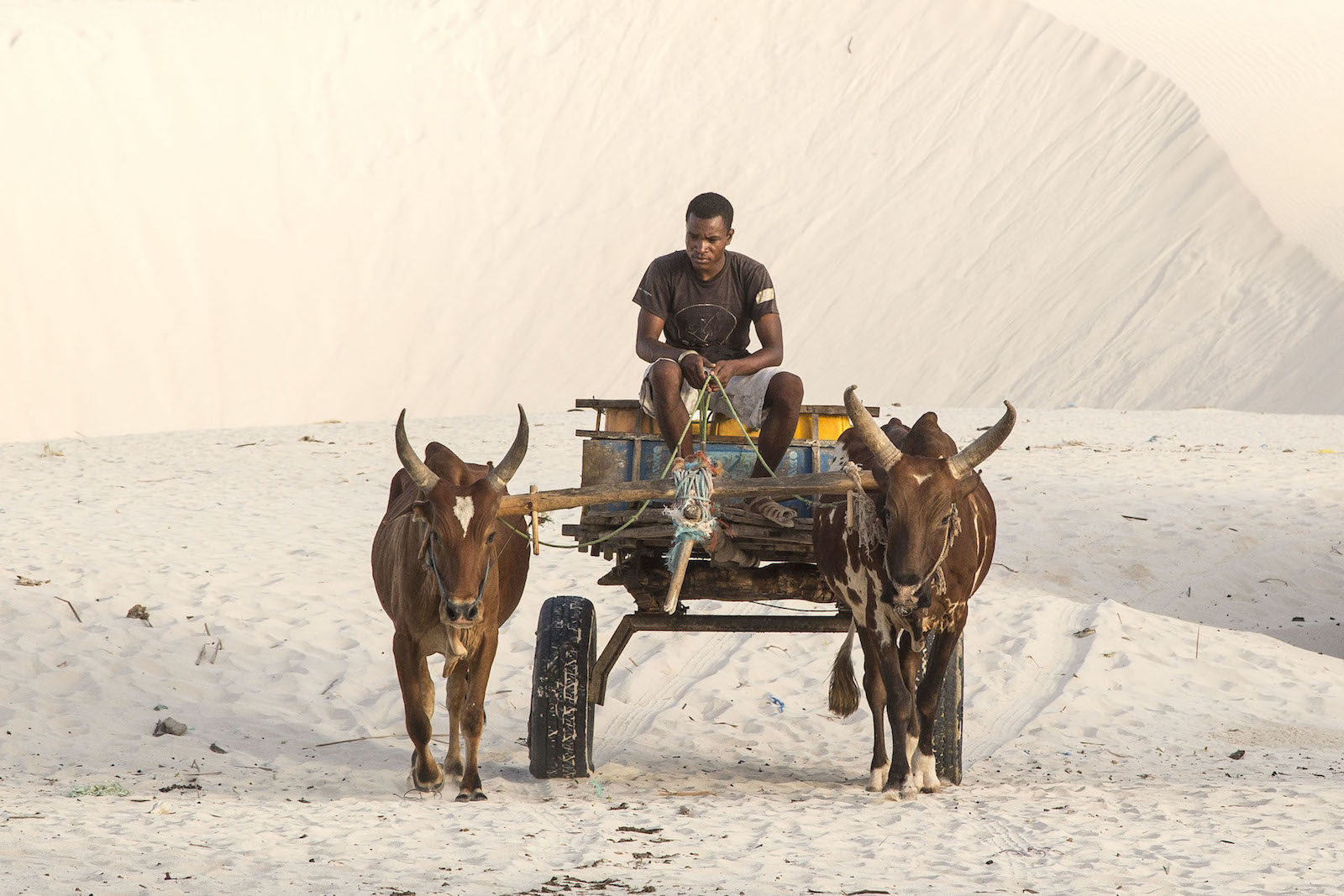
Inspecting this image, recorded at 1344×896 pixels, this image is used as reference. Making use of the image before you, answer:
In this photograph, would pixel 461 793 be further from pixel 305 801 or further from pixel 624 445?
pixel 624 445

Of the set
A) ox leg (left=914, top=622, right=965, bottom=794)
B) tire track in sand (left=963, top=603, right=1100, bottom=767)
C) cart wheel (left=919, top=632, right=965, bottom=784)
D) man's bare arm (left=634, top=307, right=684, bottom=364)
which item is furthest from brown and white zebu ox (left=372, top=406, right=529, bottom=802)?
tire track in sand (left=963, top=603, right=1100, bottom=767)

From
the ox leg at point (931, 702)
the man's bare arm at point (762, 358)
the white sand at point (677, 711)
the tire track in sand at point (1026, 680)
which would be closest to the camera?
the white sand at point (677, 711)

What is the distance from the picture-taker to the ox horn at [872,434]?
6195mm

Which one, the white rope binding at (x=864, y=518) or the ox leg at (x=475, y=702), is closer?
the white rope binding at (x=864, y=518)

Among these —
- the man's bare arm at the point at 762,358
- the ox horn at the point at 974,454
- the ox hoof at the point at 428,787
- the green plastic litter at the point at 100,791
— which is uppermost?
the man's bare arm at the point at 762,358

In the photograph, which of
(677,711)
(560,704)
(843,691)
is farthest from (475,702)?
(677,711)

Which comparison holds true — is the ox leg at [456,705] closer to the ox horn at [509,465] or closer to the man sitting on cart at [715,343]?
the ox horn at [509,465]

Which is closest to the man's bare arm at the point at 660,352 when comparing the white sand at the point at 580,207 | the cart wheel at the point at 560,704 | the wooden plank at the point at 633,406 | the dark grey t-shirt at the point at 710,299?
the dark grey t-shirt at the point at 710,299

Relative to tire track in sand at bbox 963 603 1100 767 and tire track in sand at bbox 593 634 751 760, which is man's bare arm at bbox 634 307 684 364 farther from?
tire track in sand at bbox 963 603 1100 767

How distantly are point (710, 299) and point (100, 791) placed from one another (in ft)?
12.1

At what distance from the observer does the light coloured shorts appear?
7.06m

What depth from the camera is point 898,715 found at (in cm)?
668

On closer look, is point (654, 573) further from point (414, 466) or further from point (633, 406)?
point (414, 466)

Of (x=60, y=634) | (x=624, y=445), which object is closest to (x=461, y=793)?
(x=624, y=445)
